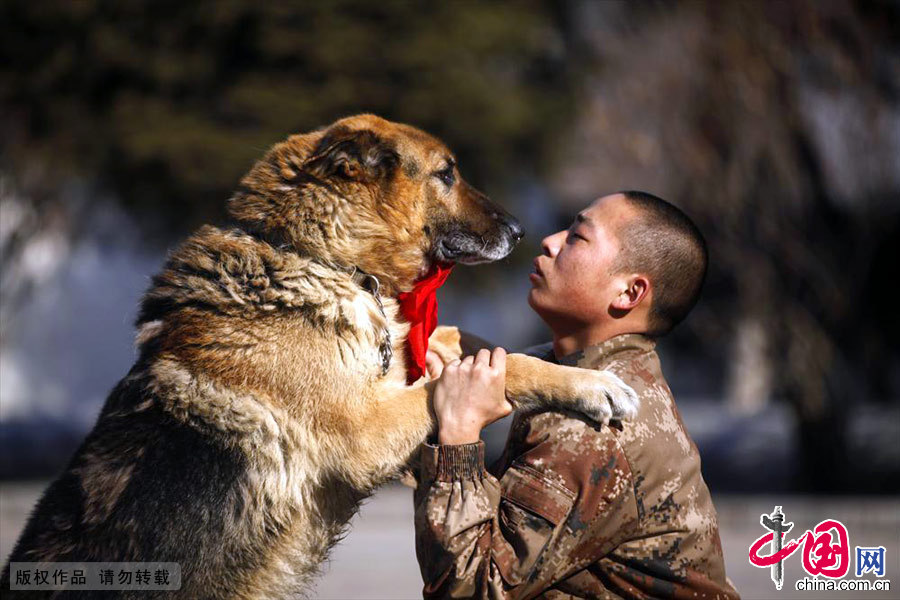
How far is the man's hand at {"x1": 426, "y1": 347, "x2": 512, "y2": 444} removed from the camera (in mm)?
2822

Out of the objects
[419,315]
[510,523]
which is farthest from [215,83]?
[510,523]

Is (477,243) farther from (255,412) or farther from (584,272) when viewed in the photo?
(255,412)

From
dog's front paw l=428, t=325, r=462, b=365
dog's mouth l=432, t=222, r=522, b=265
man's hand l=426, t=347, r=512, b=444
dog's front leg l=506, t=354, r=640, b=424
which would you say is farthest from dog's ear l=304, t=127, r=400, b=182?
man's hand l=426, t=347, r=512, b=444

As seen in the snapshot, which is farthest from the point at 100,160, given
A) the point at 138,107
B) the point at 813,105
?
the point at 813,105

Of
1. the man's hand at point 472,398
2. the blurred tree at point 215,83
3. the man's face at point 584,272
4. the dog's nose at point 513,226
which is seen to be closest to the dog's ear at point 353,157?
the dog's nose at point 513,226

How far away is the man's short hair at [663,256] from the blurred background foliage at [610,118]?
9.63 meters

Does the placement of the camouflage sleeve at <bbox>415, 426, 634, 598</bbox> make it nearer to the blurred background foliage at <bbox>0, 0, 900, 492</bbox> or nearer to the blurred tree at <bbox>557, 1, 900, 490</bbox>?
the blurred background foliage at <bbox>0, 0, 900, 492</bbox>

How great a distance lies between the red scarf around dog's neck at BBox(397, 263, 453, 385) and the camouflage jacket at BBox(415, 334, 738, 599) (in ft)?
2.14

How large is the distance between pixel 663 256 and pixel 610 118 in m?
10.7

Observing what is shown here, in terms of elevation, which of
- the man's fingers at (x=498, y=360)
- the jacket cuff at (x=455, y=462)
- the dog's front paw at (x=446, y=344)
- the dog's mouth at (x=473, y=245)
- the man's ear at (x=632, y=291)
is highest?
the dog's mouth at (x=473, y=245)

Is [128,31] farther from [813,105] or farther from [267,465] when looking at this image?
[267,465]

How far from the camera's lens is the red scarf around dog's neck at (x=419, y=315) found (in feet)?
11.3

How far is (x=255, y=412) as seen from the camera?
10.3 ft

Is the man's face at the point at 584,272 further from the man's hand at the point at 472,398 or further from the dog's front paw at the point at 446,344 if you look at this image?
the dog's front paw at the point at 446,344
